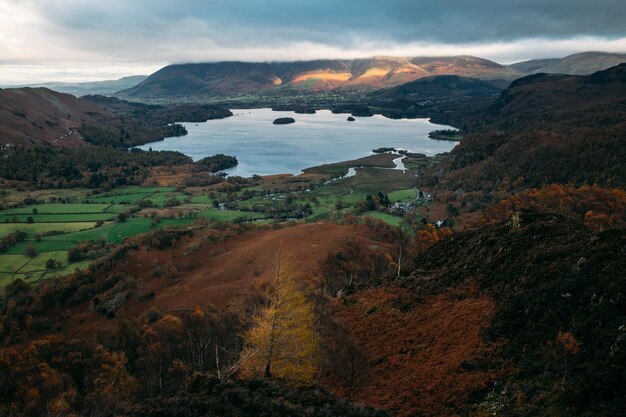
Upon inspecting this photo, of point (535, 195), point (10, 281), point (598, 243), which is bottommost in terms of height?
point (10, 281)

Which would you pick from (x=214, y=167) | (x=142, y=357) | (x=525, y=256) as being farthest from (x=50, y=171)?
(x=525, y=256)

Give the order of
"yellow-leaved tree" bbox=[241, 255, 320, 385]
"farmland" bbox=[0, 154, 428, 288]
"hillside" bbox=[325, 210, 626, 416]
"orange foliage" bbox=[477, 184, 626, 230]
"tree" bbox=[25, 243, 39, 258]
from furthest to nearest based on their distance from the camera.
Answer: "farmland" bbox=[0, 154, 428, 288] → "tree" bbox=[25, 243, 39, 258] → "orange foliage" bbox=[477, 184, 626, 230] → "yellow-leaved tree" bbox=[241, 255, 320, 385] → "hillside" bbox=[325, 210, 626, 416]

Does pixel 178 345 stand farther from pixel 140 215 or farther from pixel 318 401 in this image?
pixel 140 215

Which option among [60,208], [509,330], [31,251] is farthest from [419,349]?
[60,208]

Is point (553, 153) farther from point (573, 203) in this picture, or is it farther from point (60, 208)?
point (60, 208)

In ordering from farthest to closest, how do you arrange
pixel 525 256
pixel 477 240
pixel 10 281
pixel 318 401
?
pixel 10 281 → pixel 477 240 → pixel 525 256 → pixel 318 401

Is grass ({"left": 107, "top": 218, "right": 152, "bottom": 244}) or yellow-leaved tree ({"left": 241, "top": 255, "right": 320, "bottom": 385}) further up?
yellow-leaved tree ({"left": 241, "top": 255, "right": 320, "bottom": 385})

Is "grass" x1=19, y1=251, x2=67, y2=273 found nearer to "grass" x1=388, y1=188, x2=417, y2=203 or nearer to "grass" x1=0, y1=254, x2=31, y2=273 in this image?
"grass" x1=0, y1=254, x2=31, y2=273

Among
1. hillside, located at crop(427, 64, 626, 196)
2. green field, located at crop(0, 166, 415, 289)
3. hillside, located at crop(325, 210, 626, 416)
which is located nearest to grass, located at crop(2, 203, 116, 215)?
green field, located at crop(0, 166, 415, 289)

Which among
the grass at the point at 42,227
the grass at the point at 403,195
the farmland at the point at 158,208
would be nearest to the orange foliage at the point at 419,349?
the farmland at the point at 158,208
